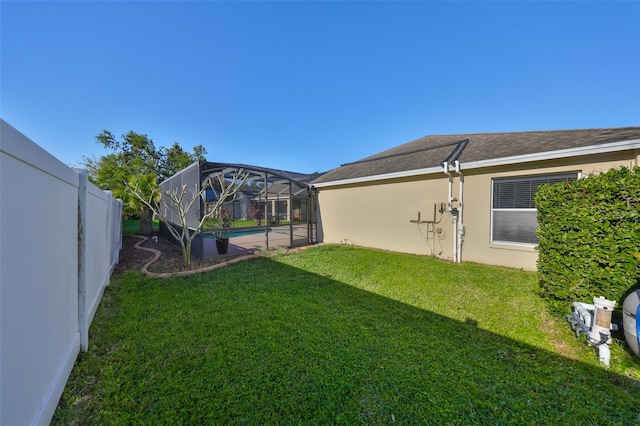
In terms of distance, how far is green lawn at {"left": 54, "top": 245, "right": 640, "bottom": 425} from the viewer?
1810mm

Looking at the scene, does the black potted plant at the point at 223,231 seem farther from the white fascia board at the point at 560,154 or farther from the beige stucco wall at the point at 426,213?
the white fascia board at the point at 560,154

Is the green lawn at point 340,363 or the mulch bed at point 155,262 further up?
the mulch bed at point 155,262

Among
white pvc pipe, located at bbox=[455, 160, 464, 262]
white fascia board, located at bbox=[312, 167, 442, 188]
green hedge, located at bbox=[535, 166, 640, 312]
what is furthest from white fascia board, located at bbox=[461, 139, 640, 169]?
green hedge, located at bbox=[535, 166, 640, 312]

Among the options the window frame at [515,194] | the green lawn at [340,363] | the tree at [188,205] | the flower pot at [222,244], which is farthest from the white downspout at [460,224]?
the flower pot at [222,244]

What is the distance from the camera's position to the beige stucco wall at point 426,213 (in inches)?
209

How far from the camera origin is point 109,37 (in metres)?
6.63

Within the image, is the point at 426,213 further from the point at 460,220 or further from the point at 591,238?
the point at 591,238

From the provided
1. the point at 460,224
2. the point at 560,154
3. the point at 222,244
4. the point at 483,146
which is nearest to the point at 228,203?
the point at 222,244

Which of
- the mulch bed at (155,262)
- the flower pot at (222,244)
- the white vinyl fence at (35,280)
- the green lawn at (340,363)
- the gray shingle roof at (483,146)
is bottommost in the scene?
the green lawn at (340,363)

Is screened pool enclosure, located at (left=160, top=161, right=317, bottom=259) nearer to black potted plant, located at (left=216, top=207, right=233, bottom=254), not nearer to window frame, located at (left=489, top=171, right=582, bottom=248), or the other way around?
black potted plant, located at (left=216, top=207, right=233, bottom=254)

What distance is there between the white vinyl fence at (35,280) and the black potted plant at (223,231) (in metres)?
5.24

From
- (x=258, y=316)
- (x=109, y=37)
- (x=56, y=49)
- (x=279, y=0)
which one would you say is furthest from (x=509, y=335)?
(x=56, y=49)

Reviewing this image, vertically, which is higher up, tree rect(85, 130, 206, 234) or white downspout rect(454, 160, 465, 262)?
tree rect(85, 130, 206, 234)

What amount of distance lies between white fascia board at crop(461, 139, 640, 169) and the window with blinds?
1.54ft
